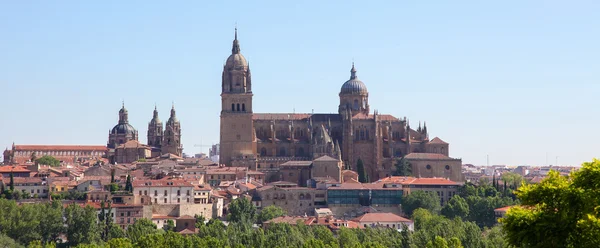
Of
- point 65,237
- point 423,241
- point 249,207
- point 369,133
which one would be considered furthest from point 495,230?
point 369,133

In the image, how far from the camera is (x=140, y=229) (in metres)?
86.5

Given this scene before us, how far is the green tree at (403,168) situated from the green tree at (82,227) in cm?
4697

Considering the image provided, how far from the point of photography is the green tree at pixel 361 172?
412 feet

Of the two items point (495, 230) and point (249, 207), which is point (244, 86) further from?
point (495, 230)

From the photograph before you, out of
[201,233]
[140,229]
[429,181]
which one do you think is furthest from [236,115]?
[140,229]

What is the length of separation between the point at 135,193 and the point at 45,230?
15320 mm

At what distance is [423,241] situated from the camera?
8025 centimetres

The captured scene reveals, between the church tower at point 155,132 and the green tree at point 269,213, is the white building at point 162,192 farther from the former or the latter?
the church tower at point 155,132

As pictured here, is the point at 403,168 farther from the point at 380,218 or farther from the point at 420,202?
the point at 380,218

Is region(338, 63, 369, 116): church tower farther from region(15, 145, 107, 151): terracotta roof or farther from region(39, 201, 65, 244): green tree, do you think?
region(39, 201, 65, 244): green tree

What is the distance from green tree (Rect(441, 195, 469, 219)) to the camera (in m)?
107

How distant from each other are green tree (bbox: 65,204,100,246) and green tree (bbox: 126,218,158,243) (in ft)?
8.43

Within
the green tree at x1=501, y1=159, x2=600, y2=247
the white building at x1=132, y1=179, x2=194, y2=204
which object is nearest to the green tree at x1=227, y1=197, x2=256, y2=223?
the white building at x1=132, y1=179, x2=194, y2=204

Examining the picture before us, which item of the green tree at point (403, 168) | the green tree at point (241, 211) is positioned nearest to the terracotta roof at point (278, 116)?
the green tree at point (403, 168)
